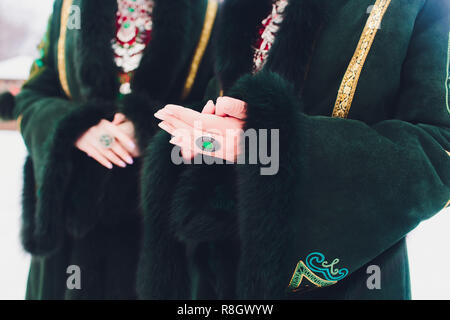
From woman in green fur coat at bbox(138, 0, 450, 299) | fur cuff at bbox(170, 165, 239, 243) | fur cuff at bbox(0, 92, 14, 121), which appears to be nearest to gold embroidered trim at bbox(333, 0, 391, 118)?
woman in green fur coat at bbox(138, 0, 450, 299)

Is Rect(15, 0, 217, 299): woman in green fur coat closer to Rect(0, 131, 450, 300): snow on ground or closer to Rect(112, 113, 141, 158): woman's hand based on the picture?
Rect(112, 113, 141, 158): woman's hand

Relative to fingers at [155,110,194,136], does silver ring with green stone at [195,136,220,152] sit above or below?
below

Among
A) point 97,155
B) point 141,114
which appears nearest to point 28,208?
point 97,155

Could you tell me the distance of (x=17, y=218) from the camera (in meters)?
0.99

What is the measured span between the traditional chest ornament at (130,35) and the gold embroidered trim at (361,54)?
492 mm

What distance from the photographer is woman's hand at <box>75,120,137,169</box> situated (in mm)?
645

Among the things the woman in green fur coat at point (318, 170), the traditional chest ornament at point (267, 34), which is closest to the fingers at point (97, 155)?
the woman in green fur coat at point (318, 170)

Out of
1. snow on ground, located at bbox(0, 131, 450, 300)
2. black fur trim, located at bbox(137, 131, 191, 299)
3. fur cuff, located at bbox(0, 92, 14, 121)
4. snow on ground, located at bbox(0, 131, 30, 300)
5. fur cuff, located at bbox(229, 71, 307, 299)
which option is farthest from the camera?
snow on ground, located at bbox(0, 131, 30, 300)

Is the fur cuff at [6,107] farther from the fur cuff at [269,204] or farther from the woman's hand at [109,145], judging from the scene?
the fur cuff at [269,204]

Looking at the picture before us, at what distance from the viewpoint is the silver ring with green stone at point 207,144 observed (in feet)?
1.52

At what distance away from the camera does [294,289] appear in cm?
48

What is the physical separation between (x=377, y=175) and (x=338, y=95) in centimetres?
15

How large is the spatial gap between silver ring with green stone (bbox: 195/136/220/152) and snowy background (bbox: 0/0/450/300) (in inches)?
32.3
